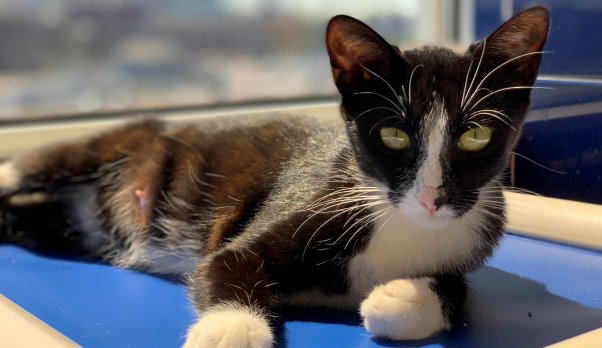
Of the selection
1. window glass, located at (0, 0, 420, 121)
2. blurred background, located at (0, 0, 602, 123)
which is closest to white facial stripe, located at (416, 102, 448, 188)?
blurred background, located at (0, 0, 602, 123)

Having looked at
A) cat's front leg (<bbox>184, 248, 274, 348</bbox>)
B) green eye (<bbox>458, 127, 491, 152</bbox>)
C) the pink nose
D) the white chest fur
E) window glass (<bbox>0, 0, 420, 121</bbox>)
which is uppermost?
green eye (<bbox>458, 127, 491, 152</bbox>)

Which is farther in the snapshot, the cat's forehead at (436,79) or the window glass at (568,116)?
the window glass at (568,116)

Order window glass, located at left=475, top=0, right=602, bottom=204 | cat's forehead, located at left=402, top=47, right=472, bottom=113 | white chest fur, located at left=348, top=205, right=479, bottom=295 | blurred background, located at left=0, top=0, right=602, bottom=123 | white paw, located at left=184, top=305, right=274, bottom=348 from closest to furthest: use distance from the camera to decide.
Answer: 1. white paw, located at left=184, top=305, right=274, bottom=348
2. cat's forehead, located at left=402, top=47, right=472, bottom=113
3. white chest fur, located at left=348, top=205, right=479, bottom=295
4. window glass, located at left=475, top=0, right=602, bottom=204
5. blurred background, located at left=0, top=0, right=602, bottom=123

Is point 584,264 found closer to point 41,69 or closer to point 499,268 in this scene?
point 499,268

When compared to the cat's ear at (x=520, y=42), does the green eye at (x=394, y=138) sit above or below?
below

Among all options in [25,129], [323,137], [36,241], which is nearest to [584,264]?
[323,137]

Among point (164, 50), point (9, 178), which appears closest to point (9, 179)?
point (9, 178)

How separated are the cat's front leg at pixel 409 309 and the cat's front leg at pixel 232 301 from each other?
14cm

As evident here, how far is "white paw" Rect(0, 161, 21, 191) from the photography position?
5.09 feet

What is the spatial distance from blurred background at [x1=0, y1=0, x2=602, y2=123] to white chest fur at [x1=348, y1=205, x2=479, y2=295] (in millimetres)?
1071

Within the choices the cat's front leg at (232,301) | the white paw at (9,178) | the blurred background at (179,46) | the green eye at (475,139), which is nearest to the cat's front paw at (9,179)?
the white paw at (9,178)

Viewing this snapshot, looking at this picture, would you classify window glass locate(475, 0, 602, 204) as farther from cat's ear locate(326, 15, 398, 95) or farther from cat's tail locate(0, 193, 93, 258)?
cat's tail locate(0, 193, 93, 258)

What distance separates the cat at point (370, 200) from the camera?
36.6 inches

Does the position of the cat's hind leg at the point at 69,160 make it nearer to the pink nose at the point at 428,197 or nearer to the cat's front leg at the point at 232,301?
the cat's front leg at the point at 232,301
